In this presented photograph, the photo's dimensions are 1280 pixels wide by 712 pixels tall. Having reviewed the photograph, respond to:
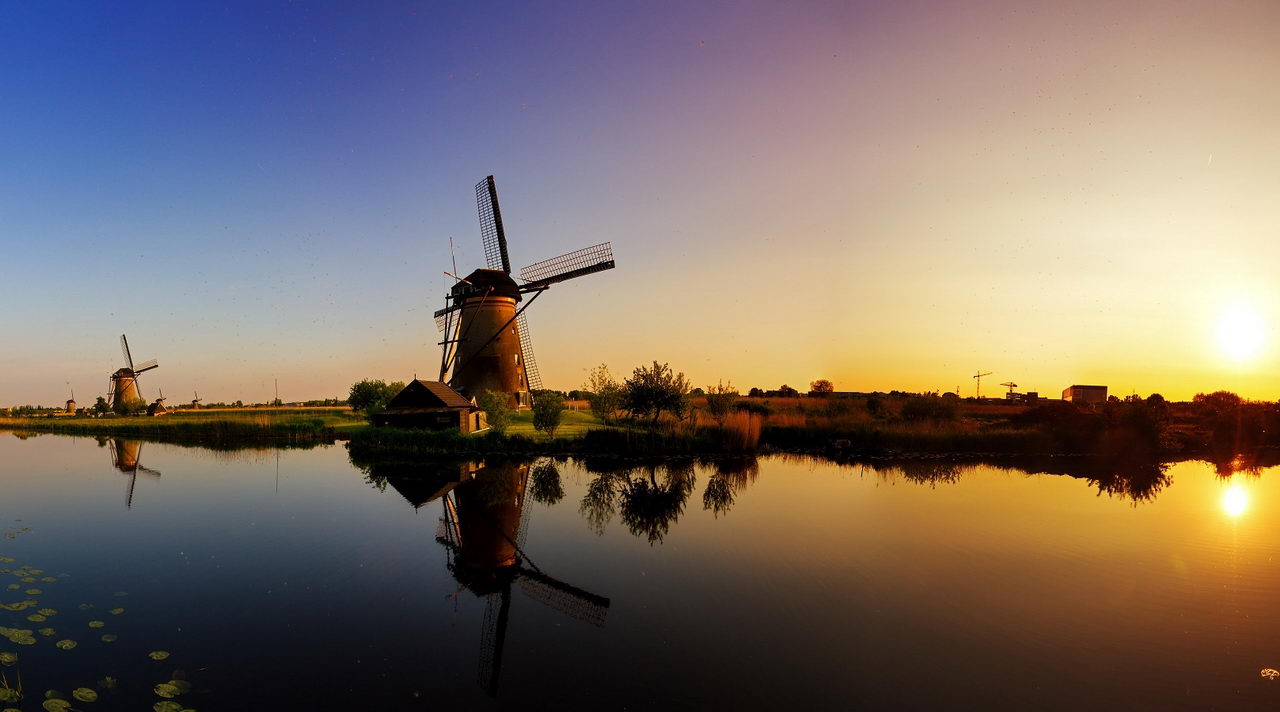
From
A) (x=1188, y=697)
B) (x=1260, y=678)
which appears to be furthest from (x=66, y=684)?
(x=1260, y=678)

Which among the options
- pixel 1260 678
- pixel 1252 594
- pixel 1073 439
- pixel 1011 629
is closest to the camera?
pixel 1260 678

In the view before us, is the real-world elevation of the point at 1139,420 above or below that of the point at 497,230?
below

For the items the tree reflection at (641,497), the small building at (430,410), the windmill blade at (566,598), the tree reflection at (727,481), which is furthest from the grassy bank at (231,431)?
the windmill blade at (566,598)

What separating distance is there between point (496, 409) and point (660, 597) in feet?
86.6

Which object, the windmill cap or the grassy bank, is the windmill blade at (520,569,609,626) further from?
the grassy bank

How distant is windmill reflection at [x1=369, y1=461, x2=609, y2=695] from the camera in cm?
873

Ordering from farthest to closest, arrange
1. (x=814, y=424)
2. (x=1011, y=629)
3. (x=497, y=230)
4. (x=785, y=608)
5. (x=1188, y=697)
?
1. (x=497, y=230)
2. (x=814, y=424)
3. (x=785, y=608)
4. (x=1011, y=629)
5. (x=1188, y=697)

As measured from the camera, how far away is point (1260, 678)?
6809mm

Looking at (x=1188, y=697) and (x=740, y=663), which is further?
(x=740, y=663)

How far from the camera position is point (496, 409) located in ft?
112

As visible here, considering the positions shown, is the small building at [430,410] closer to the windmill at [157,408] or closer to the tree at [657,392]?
the tree at [657,392]

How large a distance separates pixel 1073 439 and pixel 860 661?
105ft

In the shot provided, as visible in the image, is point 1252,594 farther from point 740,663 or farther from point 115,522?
point 115,522

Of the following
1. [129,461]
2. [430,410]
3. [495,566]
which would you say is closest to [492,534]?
[495,566]
